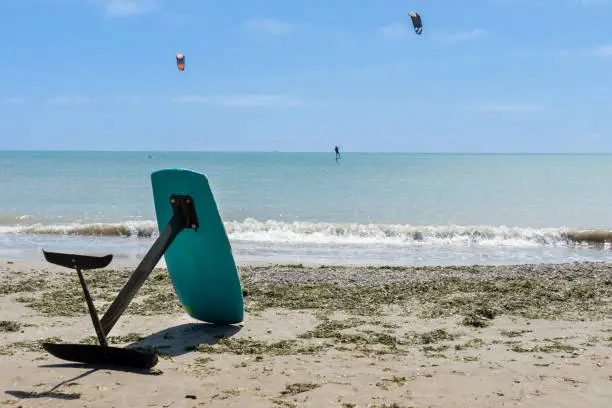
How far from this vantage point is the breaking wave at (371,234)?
1939cm

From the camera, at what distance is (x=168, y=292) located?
8898 millimetres

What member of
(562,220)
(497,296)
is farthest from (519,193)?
(497,296)

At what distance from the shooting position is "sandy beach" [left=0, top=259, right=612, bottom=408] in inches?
183

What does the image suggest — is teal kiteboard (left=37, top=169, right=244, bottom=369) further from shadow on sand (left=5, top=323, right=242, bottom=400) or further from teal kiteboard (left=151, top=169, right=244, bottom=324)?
shadow on sand (left=5, top=323, right=242, bottom=400)

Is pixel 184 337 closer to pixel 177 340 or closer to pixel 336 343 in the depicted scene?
pixel 177 340

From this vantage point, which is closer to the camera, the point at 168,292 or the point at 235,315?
the point at 235,315

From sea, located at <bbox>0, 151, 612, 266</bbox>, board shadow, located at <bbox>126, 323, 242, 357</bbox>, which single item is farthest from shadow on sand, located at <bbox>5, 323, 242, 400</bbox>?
sea, located at <bbox>0, 151, 612, 266</bbox>

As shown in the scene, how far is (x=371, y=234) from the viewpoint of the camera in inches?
825

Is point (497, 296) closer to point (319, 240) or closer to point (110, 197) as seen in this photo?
point (319, 240)

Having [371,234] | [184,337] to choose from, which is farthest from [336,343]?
[371,234]

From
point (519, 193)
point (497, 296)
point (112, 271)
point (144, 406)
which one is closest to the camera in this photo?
point (144, 406)

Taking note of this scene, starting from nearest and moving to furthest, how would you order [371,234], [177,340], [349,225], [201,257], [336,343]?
[336,343], [177,340], [201,257], [371,234], [349,225]

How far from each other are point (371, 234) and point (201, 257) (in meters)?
14.6

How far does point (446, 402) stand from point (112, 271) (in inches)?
307
